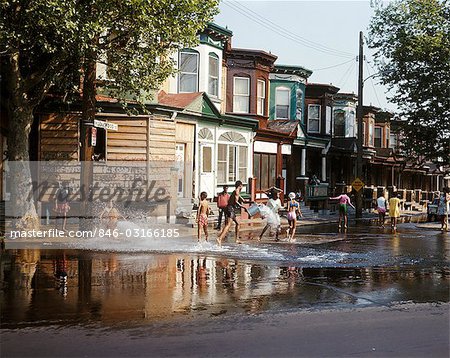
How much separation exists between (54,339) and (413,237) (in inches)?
705

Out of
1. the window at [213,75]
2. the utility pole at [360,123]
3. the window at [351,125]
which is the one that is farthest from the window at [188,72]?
the window at [351,125]

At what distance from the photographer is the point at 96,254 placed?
600 inches

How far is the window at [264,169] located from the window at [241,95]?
2.77 m

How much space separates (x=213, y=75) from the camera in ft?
97.3

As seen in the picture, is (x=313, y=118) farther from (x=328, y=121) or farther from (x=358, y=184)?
(x=358, y=184)

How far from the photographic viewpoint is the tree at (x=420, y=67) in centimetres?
3278

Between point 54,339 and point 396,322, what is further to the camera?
point 396,322

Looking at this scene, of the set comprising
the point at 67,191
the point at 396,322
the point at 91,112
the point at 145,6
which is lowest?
the point at 396,322

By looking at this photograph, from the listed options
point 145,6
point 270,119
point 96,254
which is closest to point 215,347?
point 96,254

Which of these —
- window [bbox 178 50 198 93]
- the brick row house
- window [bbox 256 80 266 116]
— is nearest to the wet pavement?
the brick row house

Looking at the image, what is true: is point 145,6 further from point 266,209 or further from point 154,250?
point 266,209

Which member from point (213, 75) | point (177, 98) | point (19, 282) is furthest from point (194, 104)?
point (19, 282)

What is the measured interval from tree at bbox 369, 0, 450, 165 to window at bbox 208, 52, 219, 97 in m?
10.5

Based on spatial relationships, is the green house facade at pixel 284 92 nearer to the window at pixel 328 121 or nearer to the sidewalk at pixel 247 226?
the window at pixel 328 121
